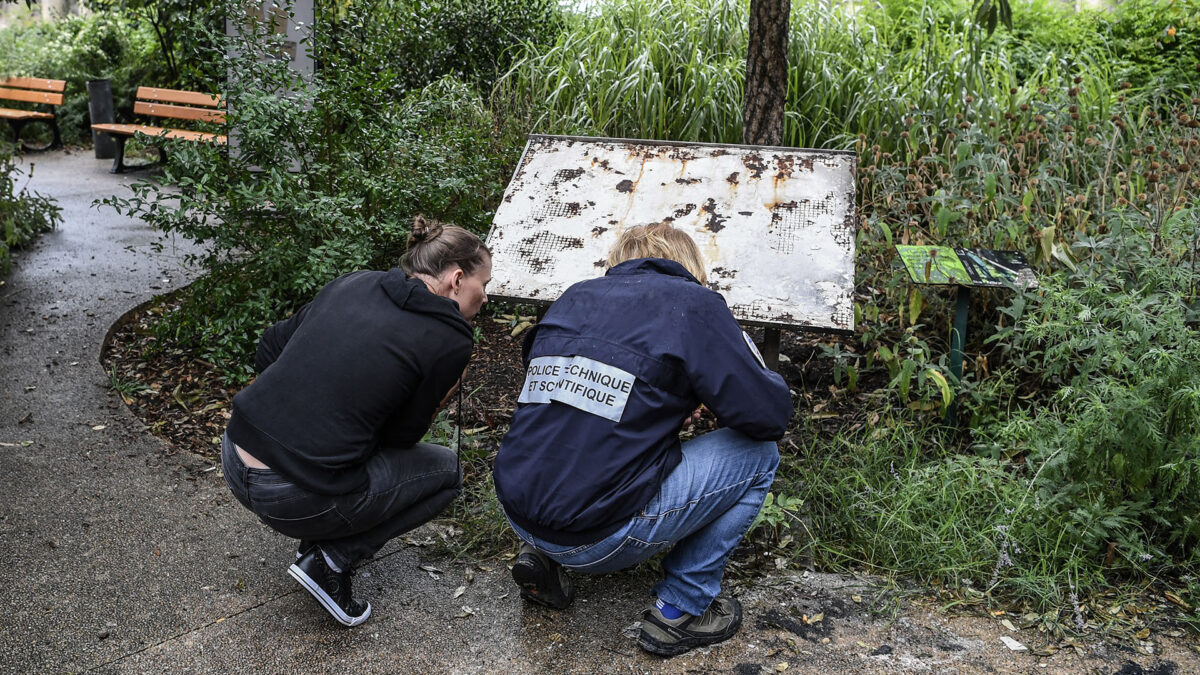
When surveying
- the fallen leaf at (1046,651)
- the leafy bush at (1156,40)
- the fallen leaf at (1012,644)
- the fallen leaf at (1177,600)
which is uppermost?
the leafy bush at (1156,40)

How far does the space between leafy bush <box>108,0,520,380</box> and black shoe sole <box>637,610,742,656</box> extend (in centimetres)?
255

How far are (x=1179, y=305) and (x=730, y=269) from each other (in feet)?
5.16

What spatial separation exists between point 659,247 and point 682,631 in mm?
1136

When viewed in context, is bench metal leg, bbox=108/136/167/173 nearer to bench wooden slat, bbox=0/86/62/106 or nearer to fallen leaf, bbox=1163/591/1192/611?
bench wooden slat, bbox=0/86/62/106

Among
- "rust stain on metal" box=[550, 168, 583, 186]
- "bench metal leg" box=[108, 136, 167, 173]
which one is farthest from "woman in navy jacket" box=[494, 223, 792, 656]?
"bench metal leg" box=[108, 136, 167, 173]

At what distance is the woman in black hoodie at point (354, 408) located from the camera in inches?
105

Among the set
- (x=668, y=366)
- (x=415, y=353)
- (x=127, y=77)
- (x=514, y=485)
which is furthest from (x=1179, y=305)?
(x=127, y=77)

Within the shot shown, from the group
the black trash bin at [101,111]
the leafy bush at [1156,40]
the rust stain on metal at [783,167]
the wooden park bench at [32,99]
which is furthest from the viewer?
the wooden park bench at [32,99]

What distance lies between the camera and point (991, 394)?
13.3ft

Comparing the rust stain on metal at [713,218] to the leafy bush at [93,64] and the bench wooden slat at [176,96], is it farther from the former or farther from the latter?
the leafy bush at [93,64]

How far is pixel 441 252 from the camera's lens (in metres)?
2.91

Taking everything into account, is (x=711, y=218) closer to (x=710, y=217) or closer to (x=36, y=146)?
(x=710, y=217)

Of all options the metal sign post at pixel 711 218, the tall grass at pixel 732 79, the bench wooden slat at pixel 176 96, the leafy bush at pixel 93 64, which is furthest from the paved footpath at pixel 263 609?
the leafy bush at pixel 93 64

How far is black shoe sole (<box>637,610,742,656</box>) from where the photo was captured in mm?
2857
